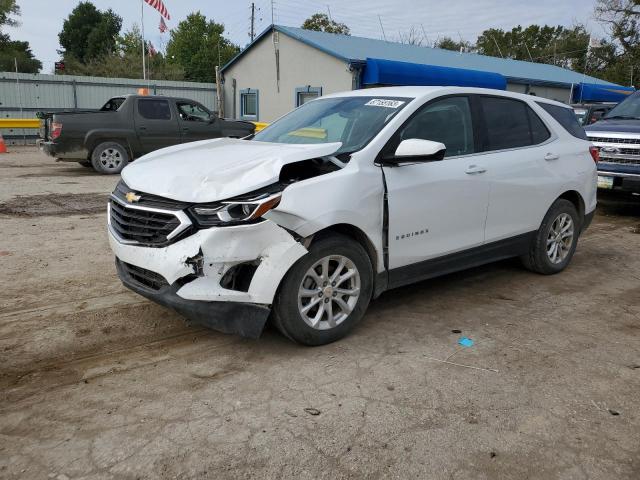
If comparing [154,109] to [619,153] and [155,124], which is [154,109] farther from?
[619,153]

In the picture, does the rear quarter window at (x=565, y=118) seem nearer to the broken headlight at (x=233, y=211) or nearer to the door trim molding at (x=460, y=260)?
the door trim molding at (x=460, y=260)

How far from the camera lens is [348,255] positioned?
3709 mm

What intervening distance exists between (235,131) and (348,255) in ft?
35.7

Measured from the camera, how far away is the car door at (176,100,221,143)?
13.1m

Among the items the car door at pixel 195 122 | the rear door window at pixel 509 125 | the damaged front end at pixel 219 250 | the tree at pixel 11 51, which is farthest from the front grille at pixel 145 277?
the tree at pixel 11 51

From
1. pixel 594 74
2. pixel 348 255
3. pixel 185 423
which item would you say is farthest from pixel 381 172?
pixel 594 74

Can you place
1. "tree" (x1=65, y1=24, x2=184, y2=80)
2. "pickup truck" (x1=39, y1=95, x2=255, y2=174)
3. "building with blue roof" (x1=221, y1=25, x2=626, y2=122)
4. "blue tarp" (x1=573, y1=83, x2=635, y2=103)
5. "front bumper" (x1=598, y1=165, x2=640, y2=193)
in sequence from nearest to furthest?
"front bumper" (x1=598, y1=165, x2=640, y2=193), "pickup truck" (x1=39, y1=95, x2=255, y2=174), "building with blue roof" (x1=221, y1=25, x2=626, y2=122), "blue tarp" (x1=573, y1=83, x2=635, y2=103), "tree" (x1=65, y1=24, x2=184, y2=80)

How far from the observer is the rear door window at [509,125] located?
4773 mm

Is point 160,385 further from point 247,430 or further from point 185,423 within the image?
point 247,430

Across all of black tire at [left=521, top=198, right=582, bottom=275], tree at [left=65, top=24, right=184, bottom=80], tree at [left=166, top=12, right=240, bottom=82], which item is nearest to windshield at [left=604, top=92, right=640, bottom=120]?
black tire at [left=521, top=198, right=582, bottom=275]

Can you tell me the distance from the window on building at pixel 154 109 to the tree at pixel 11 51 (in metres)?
37.1

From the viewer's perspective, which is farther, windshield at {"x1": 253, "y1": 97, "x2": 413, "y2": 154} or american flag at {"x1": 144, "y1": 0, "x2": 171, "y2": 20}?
american flag at {"x1": 144, "y1": 0, "x2": 171, "y2": 20}

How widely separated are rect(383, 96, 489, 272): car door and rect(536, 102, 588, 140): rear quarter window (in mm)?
1320

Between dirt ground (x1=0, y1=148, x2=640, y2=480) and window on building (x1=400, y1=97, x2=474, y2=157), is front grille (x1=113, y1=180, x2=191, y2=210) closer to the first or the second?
dirt ground (x1=0, y1=148, x2=640, y2=480)
